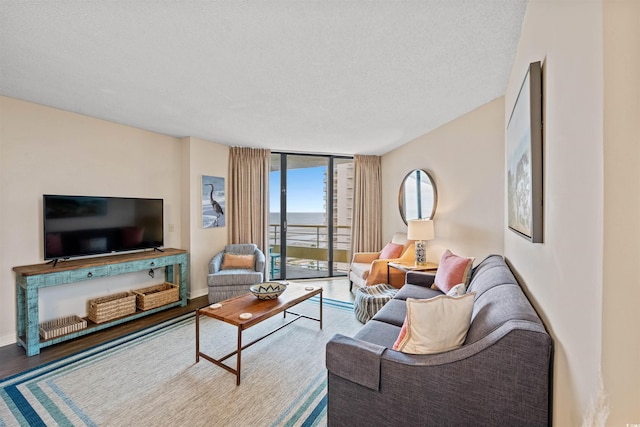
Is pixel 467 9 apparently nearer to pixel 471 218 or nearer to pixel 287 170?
pixel 471 218

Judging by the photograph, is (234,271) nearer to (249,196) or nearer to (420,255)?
(249,196)

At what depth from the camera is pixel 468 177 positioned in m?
3.10

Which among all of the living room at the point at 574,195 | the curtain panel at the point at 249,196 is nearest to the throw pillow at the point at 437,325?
the living room at the point at 574,195

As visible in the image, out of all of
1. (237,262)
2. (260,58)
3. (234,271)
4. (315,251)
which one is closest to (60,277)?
(234,271)

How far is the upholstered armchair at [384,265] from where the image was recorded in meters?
3.42

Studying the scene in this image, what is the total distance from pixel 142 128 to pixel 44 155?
1.04 meters

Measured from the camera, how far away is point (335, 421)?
55.3 inches

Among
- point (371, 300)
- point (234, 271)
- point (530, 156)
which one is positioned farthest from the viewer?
point (234, 271)

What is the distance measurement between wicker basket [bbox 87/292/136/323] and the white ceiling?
207cm

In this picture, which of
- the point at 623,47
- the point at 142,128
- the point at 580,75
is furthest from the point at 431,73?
the point at 142,128

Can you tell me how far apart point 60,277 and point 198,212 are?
5.60 ft

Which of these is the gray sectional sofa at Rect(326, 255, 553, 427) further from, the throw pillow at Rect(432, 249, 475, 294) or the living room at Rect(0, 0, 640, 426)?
the throw pillow at Rect(432, 249, 475, 294)

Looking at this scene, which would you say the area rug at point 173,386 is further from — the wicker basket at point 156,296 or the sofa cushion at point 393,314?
the sofa cushion at point 393,314

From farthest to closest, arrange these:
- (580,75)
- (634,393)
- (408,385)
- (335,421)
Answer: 1. (335,421)
2. (408,385)
3. (580,75)
4. (634,393)
